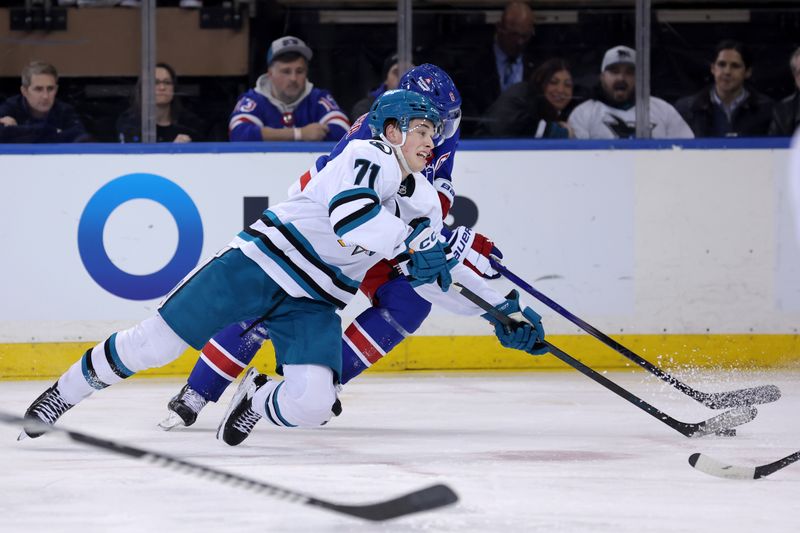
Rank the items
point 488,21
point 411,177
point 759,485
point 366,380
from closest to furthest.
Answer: point 759,485 → point 411,177 → point 366,380 → point 488,21

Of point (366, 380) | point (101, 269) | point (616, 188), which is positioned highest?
point (616, 188)

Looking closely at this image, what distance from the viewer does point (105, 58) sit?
4781mm

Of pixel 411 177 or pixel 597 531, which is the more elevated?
pixel 411 177

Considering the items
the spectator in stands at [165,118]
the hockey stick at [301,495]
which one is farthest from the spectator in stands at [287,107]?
the hockey stick at [301,495]

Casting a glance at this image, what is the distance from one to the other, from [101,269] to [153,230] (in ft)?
0.73

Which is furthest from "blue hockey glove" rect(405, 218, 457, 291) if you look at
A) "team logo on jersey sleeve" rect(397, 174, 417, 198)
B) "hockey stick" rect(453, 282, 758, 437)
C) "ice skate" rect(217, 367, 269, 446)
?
"ice skate" rect(217, 367, 269, 446)

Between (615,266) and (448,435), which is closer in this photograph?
(448,435)

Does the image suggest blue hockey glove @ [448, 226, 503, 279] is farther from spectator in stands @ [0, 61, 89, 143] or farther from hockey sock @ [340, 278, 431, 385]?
spectator in stands @ [0, 61, 89, 143]

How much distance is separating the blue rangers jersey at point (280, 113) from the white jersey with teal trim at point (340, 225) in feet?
5.75

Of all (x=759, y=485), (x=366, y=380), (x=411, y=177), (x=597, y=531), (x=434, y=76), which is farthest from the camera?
(x=366, y=380)

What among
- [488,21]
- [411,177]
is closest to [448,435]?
[411,177]

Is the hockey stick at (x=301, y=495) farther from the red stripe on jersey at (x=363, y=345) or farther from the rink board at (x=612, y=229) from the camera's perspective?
the rink board at (x=612, y=229)

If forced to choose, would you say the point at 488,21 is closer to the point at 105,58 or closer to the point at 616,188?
the point at 616,188

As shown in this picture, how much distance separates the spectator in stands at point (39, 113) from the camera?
4742 mm
